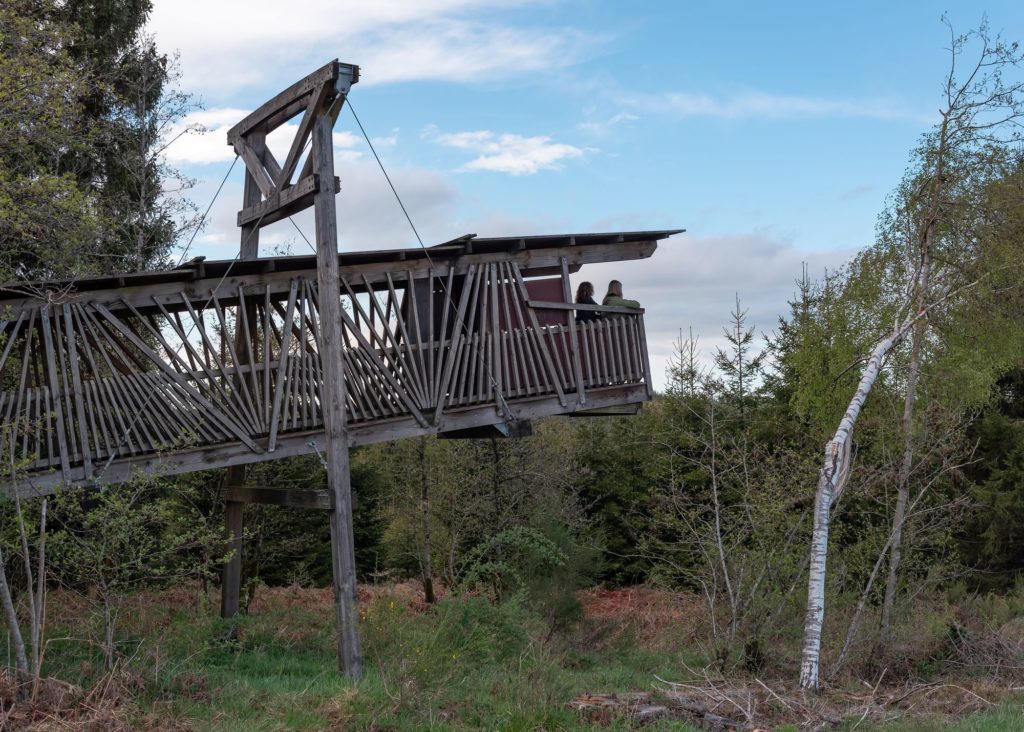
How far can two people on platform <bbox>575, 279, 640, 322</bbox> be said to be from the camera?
16.3 m

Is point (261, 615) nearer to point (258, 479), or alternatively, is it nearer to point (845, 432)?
point (258, 479)

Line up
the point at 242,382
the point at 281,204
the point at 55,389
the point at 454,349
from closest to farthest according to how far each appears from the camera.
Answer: the point at 55,389 < the point at 242,382 < the point at 281,204 < the point at 454,349

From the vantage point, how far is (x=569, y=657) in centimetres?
1614

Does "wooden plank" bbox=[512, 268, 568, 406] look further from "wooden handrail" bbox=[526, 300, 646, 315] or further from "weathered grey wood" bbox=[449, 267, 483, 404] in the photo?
"weathered grey wood" bbox=[449, 267, 483, 404]

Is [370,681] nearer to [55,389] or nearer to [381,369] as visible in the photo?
[381,369]

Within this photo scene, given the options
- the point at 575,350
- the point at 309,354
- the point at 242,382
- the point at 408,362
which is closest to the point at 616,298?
the point at 575,350

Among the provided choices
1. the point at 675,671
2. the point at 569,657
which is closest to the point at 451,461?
the point at 569,657

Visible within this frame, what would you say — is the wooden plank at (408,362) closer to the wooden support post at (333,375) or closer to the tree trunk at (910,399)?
the wooden support post at (333,375)

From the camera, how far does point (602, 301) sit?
648 inches

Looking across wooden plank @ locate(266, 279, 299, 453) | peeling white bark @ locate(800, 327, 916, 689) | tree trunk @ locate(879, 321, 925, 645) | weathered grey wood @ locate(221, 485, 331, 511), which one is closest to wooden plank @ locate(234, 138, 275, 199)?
wooden plank @ locate(266, 279, 299, 453)

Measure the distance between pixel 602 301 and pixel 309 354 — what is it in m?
4.80

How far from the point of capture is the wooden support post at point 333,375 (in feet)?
42.5

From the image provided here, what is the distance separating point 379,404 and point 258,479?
7118 millimetres

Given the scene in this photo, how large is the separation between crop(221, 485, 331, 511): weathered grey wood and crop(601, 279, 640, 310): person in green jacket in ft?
18.8
